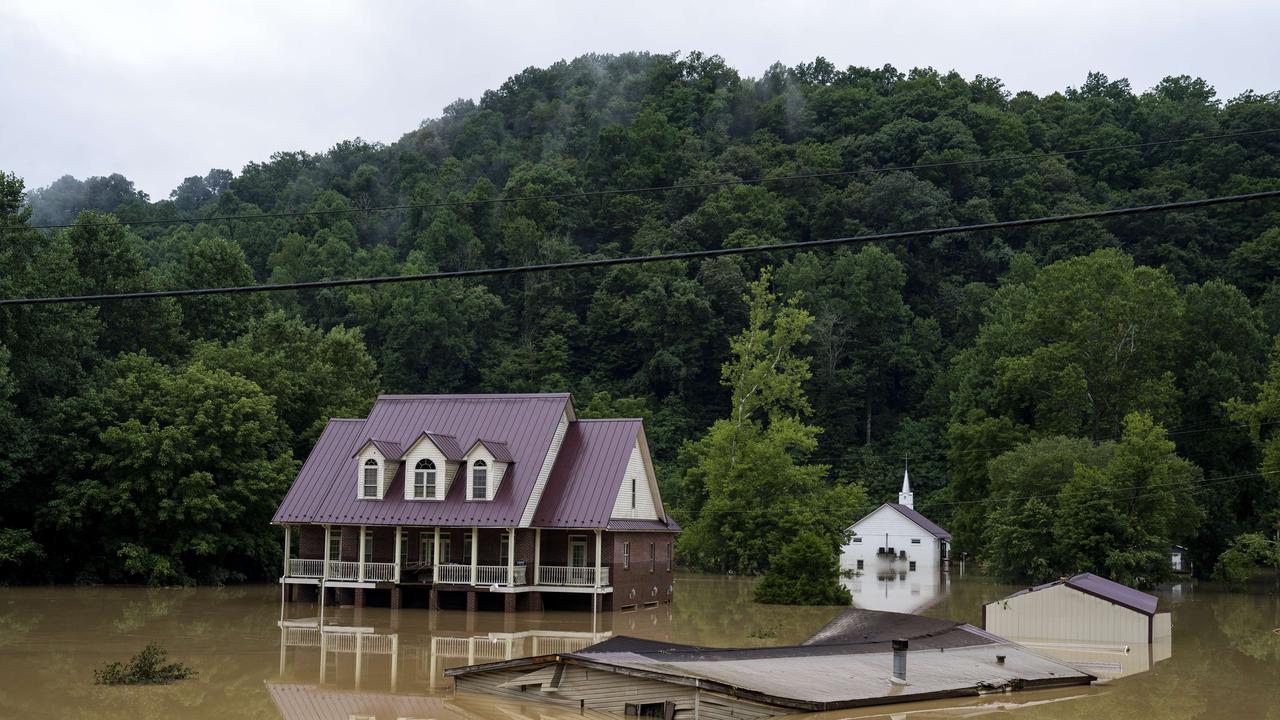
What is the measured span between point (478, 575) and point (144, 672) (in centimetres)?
1667

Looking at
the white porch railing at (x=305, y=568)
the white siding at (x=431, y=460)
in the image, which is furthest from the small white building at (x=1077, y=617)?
the white porch railing at (x=305, y=568)

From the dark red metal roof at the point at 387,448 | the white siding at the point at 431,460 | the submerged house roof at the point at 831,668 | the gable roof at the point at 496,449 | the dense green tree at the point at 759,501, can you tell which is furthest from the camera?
the dense green tree at the point at 759,501

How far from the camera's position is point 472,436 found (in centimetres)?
4250

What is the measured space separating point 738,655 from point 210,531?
3182 cm

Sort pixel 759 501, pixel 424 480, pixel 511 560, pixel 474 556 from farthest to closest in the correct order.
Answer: pixel 759 501, pixel 424 480, pixel 474 556, pixel 511 560

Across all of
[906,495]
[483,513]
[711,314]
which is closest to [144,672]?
[483,513]

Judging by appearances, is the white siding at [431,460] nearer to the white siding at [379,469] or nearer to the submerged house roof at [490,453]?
the submerged house roof at [490,453]

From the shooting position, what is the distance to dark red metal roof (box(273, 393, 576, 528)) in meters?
39.7

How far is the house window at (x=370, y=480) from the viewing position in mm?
41094

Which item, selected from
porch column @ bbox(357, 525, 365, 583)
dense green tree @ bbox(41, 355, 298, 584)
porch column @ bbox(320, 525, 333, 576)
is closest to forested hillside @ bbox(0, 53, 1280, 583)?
dense green tree @ bbox(41, 355, 298, 584)

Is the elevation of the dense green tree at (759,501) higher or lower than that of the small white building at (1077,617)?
higher

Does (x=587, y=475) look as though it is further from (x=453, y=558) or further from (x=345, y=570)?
(x=345, y=570)

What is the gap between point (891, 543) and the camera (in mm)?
77500

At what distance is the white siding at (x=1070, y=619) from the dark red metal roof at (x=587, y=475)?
11942mm
